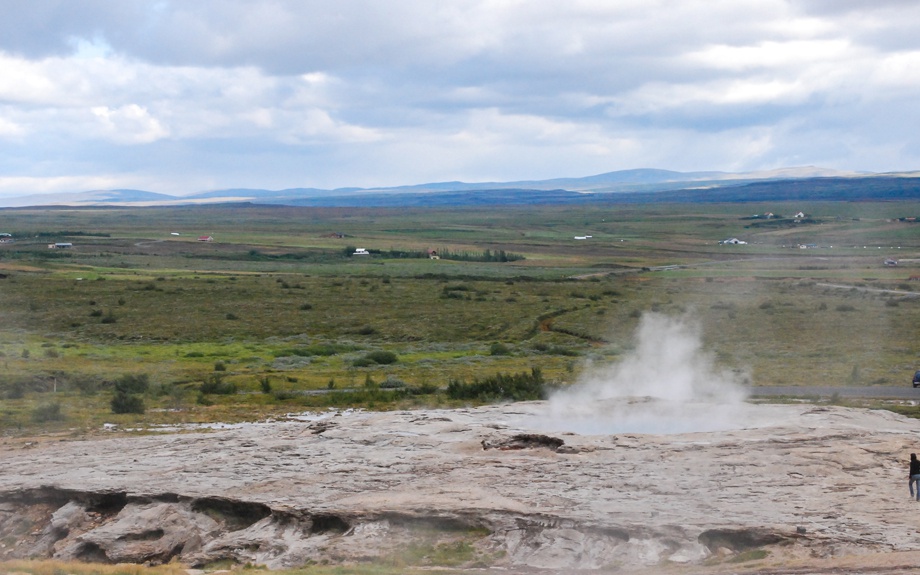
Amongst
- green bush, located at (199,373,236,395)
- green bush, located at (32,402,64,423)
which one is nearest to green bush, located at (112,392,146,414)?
green bush, located at (32,402,64,423)

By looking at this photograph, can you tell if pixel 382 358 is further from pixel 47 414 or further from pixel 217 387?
pixel 47 414

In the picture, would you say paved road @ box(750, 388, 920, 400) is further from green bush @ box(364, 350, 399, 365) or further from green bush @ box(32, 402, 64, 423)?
green bush @ box(32, 402, 64, 423)

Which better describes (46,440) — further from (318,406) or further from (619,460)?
(619,460)

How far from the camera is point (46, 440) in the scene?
29.8 meters

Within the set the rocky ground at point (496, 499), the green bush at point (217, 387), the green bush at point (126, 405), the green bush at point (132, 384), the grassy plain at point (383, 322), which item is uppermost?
the rocky ground at point (496, 499)

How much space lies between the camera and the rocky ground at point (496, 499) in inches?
711

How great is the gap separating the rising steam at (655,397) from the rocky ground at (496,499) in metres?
2.74

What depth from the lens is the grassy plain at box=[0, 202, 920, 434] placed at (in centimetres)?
4172

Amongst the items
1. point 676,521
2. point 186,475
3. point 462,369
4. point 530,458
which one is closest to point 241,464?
point 186,475

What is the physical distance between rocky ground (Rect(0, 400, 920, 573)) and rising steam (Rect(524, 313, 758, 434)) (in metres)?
2.74

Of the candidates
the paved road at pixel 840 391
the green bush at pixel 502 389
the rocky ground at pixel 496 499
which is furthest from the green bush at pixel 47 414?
the paved road at pixel 840 391

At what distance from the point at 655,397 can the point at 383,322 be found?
3712 cm

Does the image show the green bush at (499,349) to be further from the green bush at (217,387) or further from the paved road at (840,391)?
the paved road at (840,391)

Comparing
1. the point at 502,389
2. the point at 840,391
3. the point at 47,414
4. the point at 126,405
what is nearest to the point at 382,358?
the point at 502,389
